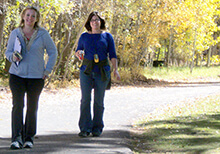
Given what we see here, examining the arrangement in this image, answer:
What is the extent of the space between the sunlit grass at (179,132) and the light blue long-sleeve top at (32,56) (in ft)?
6.62

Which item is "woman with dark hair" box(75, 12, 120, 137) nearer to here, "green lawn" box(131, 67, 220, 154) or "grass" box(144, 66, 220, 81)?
"green lawn" box(131, 67, 220, 154)

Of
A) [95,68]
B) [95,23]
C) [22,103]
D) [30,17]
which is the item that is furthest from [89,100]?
[30,17]

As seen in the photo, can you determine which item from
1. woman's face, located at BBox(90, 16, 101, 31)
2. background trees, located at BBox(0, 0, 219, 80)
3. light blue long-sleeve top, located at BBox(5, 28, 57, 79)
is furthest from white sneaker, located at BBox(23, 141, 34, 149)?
background trees, located at BBox(0, 0, 219, 80)

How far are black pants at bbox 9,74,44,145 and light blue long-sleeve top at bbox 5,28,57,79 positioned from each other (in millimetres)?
99

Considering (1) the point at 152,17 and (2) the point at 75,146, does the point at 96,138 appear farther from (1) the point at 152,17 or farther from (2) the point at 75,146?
(1) the point at 152,17

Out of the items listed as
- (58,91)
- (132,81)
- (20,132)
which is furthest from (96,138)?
(132,81)

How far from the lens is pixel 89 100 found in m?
7.15

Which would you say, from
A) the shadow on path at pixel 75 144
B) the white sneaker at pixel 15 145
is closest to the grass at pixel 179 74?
the shadow on path at pixel 75 144

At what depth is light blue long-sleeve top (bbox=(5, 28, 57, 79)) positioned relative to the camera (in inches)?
232

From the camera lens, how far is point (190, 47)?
39.8m

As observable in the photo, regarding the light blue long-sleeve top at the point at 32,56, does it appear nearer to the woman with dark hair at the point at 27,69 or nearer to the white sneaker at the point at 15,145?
the woman with dark hair at the point at 27,69

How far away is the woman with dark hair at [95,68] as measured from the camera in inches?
277

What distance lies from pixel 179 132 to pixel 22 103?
11.8ft

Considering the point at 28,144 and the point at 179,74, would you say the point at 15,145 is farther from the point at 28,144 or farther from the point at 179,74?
the point at 179,74
